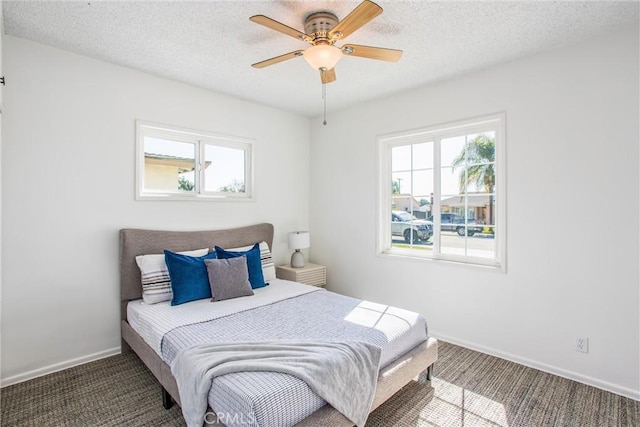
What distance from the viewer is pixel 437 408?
2.18 meters

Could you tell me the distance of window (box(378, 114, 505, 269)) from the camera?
3.06 meters

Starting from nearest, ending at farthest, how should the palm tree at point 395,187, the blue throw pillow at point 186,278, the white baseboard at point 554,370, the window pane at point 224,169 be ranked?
1. the white baseboard at point 554,370
2. the blue throw pillow at point 186,278
3. the window pane at point 224,169
4. the palm tree at point 395,187

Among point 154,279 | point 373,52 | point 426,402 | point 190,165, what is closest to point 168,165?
point 190,165

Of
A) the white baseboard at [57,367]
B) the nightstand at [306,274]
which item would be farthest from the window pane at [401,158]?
the white baseboard at [57,367]

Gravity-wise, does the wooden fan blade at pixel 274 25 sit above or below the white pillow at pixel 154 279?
above

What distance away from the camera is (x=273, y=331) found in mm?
2133

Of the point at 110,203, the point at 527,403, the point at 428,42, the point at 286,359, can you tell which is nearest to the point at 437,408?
the point at 527,403

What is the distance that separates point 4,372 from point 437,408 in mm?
3041

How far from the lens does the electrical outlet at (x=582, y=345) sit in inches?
97.7

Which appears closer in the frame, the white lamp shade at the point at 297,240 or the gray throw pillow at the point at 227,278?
the gray throw pillow at the point at 227,278

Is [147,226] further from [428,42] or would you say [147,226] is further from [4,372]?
[428,42]

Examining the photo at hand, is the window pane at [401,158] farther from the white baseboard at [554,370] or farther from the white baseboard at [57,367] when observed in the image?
the white baseboard at [57,367]

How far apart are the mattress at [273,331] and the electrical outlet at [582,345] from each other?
116cm

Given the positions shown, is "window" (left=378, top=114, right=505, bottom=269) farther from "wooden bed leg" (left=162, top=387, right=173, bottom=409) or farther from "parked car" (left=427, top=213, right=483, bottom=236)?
"wooden bed leg" (left=162, top=387, right=173, bottom=409)
